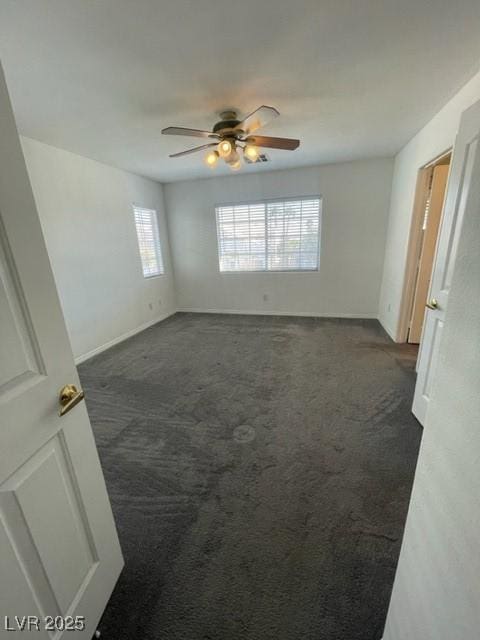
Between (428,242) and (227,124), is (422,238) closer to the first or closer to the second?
(428,242)

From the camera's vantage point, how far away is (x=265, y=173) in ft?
14.6

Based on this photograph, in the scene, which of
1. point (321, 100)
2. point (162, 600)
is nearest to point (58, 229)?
point (321, 100)

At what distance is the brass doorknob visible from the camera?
2.63ft

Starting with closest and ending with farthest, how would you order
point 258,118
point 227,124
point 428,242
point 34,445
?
point 34,445 → point 258,118 → point 227,124 → point 428,242

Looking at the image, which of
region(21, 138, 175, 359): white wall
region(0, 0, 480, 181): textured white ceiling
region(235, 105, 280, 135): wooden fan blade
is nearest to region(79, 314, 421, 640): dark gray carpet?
region(21, 138, 175, 359): white wall

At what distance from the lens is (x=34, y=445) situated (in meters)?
0.72

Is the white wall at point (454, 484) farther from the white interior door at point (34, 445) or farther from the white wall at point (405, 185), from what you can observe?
the white wall at point (405, 185)

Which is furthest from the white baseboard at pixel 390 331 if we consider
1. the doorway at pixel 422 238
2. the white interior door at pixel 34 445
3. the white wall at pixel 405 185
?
the white interior door at pixel 34 445

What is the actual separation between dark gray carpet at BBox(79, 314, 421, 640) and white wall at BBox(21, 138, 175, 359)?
0.89 meters

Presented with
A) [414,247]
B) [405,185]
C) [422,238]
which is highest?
[405,185]

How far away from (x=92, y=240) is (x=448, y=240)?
389 cm

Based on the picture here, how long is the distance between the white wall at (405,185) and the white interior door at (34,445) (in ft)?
9.66

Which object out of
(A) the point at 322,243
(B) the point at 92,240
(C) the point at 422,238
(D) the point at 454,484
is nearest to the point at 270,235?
(A) the point at 322,243

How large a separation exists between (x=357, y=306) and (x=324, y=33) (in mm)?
3778
